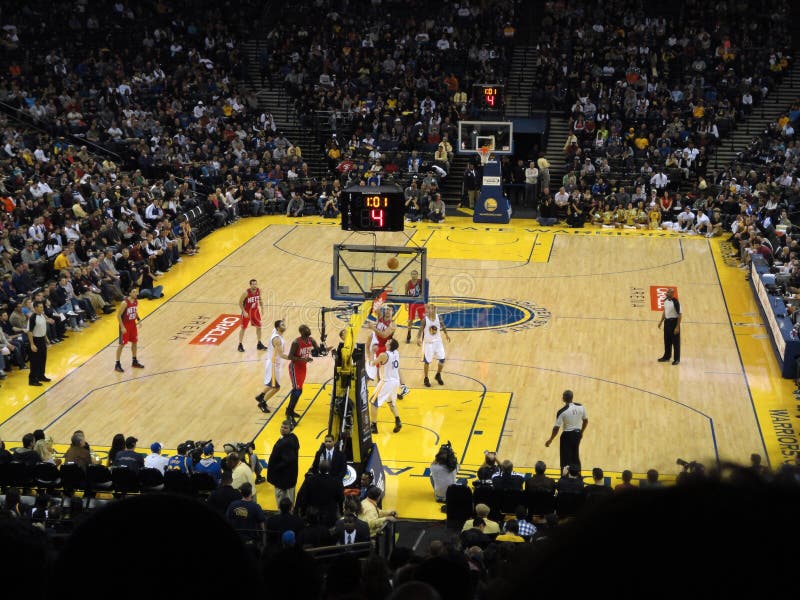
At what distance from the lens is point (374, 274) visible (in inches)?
785

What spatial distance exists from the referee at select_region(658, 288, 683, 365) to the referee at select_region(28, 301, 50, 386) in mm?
10524

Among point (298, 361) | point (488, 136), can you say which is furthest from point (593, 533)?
point (488, 136)

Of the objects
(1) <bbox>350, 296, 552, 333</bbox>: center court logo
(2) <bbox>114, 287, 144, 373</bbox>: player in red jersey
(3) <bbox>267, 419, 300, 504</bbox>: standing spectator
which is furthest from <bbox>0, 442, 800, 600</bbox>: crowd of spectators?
(1) <bbox>350, 296, 552, 333</bbox>: center court logo

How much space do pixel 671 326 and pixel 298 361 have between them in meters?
6.86

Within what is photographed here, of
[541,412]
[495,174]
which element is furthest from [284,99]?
[541,412]

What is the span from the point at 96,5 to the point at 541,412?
30931 mm

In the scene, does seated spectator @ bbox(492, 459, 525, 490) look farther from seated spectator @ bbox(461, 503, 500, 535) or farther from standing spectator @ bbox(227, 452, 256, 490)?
standing spectator @ bbox(227, 452, 256, 490)

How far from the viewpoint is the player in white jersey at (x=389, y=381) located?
16.3 meters

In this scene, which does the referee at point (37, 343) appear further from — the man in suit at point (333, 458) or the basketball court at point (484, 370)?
the man in suit at point (333, 458)

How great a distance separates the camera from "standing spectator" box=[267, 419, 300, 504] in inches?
527

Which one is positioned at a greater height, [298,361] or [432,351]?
[298,361]

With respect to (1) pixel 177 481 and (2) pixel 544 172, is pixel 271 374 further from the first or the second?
(2) pixel 544 172

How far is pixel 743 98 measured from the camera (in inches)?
1474

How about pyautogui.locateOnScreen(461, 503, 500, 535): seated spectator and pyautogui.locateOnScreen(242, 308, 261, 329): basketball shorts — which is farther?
pyautogui.locateOnScreen(242, 308, 261, 329): basketball shorts
